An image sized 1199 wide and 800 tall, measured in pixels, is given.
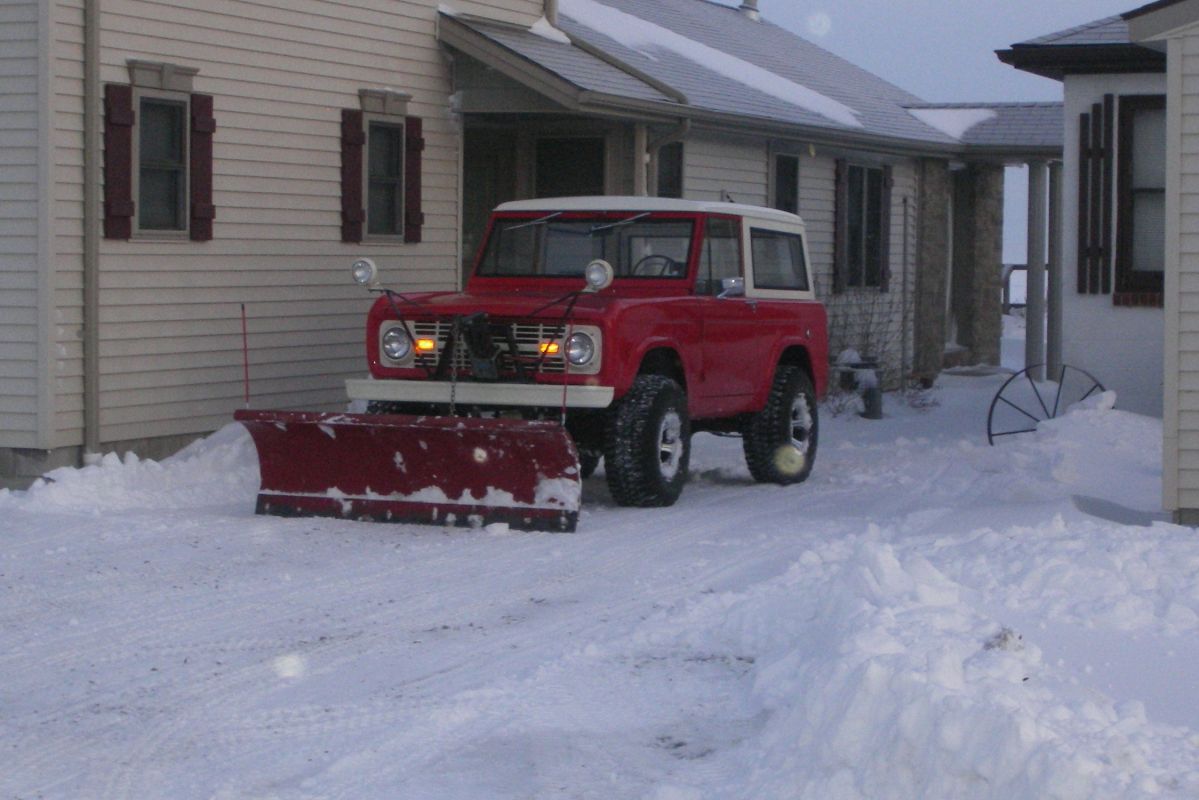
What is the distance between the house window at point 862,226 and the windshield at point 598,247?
10194 mm

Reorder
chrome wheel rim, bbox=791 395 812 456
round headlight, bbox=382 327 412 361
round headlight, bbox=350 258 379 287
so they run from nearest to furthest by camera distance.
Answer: round headlight, bbox=382 327 412 361
round headlight, bbox=350 258 379 287
chrome wheel rim, bbox=791 395 812 456

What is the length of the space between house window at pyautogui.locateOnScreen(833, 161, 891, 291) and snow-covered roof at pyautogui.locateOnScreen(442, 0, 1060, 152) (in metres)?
0.71

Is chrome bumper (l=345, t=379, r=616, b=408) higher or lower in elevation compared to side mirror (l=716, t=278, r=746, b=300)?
lower

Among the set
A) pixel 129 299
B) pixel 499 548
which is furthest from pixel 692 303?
pixel 129 299

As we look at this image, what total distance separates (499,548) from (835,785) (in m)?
4.78

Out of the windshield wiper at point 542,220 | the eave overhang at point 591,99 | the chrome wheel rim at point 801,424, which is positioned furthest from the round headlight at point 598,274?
the eave overhang at point 591,99

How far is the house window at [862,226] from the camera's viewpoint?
22.2m

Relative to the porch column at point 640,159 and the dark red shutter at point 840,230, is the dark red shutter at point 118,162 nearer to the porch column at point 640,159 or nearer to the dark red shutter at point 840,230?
the porch column at point 640,159

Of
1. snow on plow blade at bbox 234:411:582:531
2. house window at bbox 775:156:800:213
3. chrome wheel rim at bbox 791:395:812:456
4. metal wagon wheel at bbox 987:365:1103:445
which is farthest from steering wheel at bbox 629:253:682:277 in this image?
house window at bbox 775:156:800:213

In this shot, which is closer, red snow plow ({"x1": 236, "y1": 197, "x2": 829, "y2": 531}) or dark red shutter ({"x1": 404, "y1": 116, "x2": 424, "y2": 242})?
red snow plow ({"x1": 236, "y1": 197, "x2": 829, "y2": 531})

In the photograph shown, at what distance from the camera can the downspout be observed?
39.7 feet

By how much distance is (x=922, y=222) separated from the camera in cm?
2459

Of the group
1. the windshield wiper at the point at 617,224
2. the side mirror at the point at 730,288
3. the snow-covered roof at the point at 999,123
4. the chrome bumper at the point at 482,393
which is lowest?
the chrome bumper at the point at 482,393

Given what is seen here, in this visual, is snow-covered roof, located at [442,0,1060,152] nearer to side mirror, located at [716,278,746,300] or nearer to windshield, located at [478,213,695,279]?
windshield, located at [478,213,695,279]
